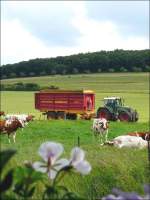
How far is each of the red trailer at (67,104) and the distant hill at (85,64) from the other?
2529 inches

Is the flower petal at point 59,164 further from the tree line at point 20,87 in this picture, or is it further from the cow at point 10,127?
the tree line at point 20,87

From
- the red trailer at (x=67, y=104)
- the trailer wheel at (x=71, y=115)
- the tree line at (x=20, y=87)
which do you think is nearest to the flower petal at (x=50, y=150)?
the red trailer at (x=67, y=104)

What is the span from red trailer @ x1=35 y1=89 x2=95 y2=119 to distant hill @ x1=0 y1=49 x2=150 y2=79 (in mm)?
64247

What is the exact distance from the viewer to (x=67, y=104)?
3909cm

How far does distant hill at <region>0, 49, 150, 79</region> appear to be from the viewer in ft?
344

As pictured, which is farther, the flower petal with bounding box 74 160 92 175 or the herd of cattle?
the herd of cattle

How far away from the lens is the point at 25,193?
293 cm

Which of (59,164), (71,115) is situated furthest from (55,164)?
(71,115)

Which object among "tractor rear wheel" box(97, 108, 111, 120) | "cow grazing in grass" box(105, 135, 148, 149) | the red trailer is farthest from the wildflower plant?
the red trailer

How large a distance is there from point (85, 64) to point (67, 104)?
67772 millimetres

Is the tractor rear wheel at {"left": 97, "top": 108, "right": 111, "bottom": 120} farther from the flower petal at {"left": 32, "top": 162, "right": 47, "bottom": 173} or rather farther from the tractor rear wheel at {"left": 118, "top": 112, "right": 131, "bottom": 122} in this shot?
the flower petal at {"left": 32, "top": 162, "right": 47, "bottom": 173}

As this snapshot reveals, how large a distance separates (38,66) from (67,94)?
69419 millimetres

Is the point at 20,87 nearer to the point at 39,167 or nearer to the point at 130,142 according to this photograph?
the point at 130,142

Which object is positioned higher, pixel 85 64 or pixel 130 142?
pixel 85 64
